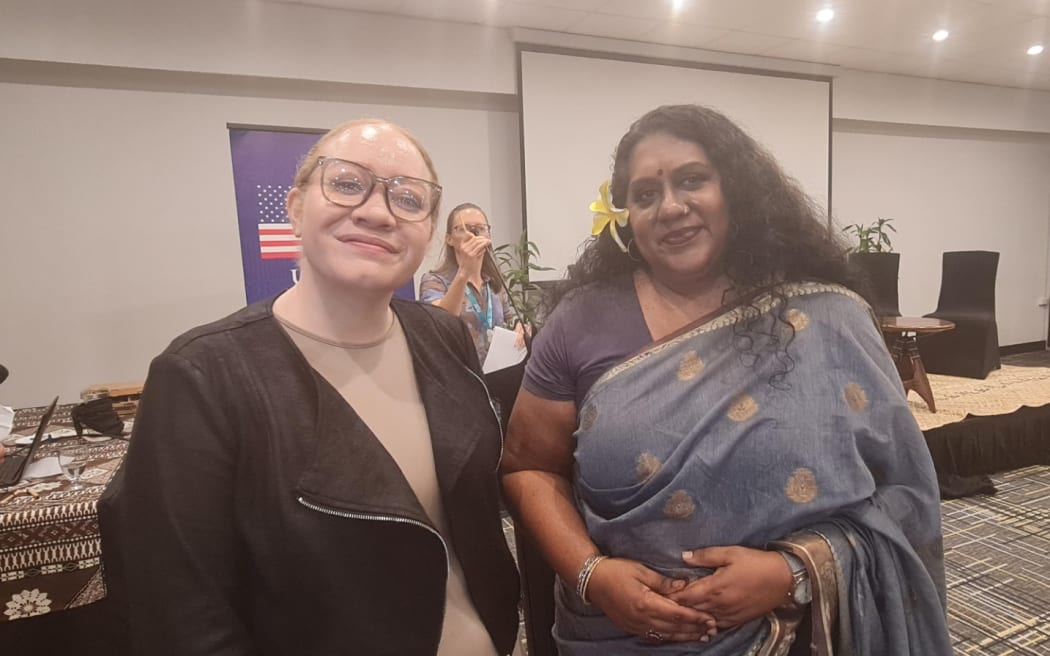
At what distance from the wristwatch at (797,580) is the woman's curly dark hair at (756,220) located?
266 millimetres

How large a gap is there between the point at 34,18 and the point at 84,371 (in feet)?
6.25

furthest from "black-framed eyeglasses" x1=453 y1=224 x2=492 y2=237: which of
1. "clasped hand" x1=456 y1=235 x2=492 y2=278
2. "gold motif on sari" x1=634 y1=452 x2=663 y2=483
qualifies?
"gold motif on sari" x1=634 y1=452 x2=663 y2=483

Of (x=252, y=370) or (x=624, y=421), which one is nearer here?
(x=252, y=370)

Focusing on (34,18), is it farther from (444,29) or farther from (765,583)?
(765,583)

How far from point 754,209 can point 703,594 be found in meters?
0.62

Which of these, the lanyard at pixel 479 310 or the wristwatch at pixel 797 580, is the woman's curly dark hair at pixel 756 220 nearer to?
the wristwatch at pixel 797 580

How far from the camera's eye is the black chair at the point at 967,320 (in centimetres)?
489

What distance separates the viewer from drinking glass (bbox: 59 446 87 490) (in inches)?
51.1

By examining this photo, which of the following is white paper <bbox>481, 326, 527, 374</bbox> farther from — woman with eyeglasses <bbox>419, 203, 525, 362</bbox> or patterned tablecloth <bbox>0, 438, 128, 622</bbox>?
patterned tablecloth <bbox>0, 438, 128, 622</bbox>

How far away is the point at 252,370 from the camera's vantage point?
803mm

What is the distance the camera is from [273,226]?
3998mm

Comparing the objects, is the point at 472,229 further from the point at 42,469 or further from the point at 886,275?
the point at 886,275

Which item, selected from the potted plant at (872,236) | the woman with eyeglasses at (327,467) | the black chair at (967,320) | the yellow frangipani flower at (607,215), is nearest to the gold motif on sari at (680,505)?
the woman with eyeglasses at (327,467)

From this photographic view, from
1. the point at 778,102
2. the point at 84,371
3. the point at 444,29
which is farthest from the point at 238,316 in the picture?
the point at 778,102
